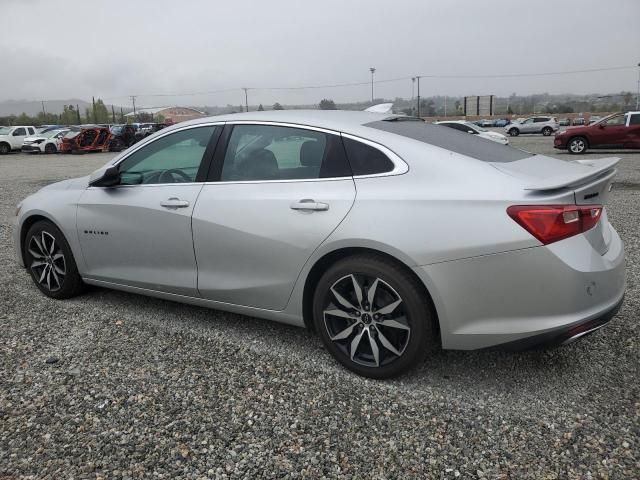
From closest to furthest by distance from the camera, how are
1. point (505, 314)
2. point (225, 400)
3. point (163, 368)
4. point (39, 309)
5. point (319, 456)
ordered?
point (319, 456), point (505, 314), point (225, 400), point (163, 368), point (39, 309)

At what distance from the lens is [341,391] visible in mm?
2943

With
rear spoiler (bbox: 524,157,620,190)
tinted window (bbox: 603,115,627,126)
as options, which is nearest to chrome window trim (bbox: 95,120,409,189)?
rear spoiler (bbox: 524,157,620,190)

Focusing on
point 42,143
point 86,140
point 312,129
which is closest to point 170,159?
point 312,129

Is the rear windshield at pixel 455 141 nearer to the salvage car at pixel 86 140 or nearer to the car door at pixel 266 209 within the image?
the car door at pixel 266 209

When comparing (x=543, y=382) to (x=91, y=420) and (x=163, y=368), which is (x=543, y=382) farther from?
(x=91, y=420)

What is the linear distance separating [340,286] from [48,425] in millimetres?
1669

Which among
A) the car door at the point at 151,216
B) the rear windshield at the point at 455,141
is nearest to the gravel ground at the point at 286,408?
the car door at the point at 151,216

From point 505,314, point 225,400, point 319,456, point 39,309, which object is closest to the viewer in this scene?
point 319,456

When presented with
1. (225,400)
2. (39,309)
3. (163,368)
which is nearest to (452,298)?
(225,400)

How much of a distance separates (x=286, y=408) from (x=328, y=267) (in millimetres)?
814

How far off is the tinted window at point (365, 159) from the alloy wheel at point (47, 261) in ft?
8.70

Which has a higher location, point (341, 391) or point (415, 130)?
point (415, 130)

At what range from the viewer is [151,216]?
12.0 ft

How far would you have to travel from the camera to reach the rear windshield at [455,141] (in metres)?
2.99
